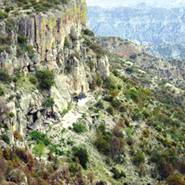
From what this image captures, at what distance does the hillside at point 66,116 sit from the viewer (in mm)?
66000

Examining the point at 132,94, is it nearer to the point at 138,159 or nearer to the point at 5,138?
the point at 138,159

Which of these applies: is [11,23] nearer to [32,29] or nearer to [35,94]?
[32,29]

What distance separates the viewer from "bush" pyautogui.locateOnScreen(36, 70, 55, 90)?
78.6m

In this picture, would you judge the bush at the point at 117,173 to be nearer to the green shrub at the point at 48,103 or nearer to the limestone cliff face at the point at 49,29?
the green shrub at the point at 48,103

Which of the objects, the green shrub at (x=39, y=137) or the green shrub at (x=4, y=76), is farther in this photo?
the green shrub at (x=4, y=76)

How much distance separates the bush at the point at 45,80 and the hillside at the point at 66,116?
13 centimetres

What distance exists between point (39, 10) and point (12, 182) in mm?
37631

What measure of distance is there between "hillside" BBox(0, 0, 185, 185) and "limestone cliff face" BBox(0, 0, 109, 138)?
0.45ft

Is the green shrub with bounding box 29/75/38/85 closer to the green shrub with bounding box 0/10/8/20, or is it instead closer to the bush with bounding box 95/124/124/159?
the green shrub with bounding box 0/10/8/20

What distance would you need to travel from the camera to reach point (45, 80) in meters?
78.6

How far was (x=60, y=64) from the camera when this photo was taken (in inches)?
3433

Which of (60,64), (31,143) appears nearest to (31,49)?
(60,64)

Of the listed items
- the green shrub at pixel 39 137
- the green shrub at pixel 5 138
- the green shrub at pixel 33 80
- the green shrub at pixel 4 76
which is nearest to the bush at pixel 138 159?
the green shrub at pixel 39 137

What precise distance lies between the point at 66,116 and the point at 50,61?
8.90m
